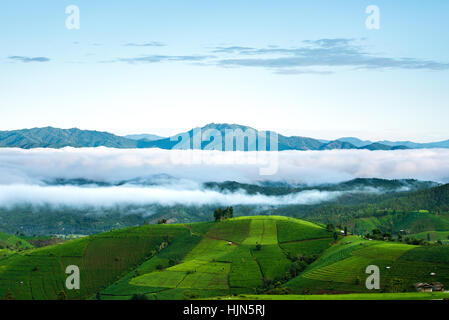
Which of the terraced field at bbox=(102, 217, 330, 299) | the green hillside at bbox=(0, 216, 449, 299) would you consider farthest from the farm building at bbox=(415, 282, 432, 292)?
the terraced field at bbox=(102, 217, 330, 299)

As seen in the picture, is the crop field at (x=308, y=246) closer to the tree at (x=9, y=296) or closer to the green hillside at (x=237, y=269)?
the green hillside at (x=237, y=269)

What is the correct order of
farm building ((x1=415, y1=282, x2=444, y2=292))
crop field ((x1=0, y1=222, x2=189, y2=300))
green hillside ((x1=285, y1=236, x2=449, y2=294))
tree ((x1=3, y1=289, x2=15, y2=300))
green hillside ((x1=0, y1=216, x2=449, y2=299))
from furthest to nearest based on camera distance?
crop field ((x1=0, y1=222, x2=189, y2=300))
tree ((x1=3, y1=289, x2=15, y2=300))
green hillside ((x1=0, y1=216, x2=449, y2=299))
green hillside ((x1=285, y1=236, x2=449, y2=294))
farm building ((x1=415, y1=282, x2=444, y2=292))

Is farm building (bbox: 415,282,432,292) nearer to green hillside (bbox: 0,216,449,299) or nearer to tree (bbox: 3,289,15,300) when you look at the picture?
green hillside (bbox: 0,216,449,299)

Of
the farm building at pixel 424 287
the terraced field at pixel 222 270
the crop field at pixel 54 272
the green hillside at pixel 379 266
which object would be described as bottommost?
the crop field at pixel 54 272

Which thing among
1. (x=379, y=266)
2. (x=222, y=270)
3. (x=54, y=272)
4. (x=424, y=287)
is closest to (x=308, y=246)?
(x=222, y=270)

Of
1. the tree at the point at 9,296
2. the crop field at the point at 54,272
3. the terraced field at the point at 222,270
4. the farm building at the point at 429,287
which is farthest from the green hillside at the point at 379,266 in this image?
the tree at the point at 9,296

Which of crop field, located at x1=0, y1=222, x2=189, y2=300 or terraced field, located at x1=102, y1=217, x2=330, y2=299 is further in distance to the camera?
crop field, located at x1=0, y1=222, x2=189, y2=300

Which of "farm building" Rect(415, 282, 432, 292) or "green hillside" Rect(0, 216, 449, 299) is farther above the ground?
"farm building" Rect(415, 282, 432, 292)
